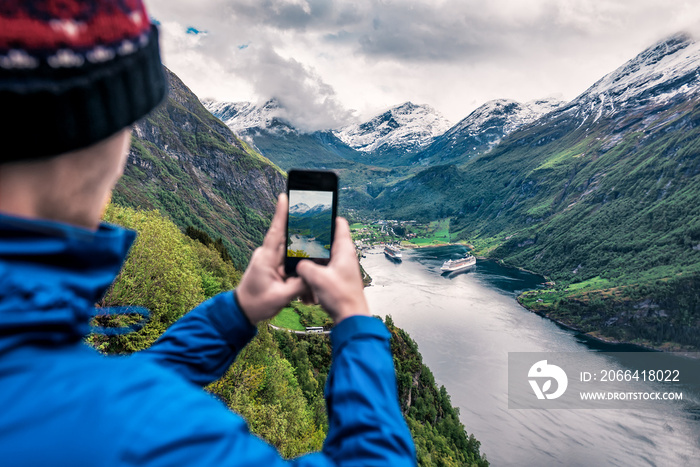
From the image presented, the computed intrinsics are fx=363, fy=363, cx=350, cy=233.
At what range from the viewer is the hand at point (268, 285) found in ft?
5.45

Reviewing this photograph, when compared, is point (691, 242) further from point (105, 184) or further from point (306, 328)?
point (105, 184)

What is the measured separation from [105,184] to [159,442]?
72 centimetres

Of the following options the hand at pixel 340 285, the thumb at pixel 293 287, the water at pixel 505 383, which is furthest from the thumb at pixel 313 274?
the water at pixel 505 383

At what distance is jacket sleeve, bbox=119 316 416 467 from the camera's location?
746mm

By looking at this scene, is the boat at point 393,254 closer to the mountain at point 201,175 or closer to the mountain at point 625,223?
the mountain at point 201,175

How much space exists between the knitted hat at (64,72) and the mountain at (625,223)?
86.4m

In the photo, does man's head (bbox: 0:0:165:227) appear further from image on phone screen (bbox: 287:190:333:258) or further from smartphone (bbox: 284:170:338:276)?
smartphone (bbox: 284:170:338:276)

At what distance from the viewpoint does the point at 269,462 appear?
0.84 metres

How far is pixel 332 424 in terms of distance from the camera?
112cm

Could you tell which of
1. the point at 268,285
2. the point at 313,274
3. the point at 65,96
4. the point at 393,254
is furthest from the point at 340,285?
the point at 393,254

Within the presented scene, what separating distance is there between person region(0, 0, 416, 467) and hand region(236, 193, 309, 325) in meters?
0.62

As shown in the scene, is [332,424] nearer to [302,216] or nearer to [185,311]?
[302,216]

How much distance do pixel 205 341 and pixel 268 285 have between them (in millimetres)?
360

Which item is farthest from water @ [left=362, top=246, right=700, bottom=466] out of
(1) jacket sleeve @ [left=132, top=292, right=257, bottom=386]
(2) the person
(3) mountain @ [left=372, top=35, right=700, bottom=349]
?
(2) the person
